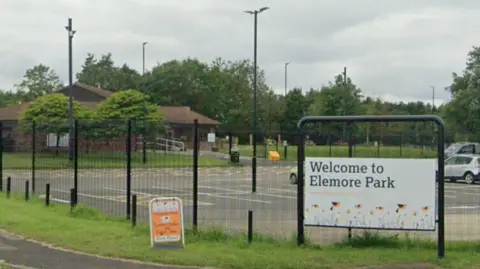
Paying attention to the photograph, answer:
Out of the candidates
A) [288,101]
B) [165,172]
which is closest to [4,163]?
[165,172]

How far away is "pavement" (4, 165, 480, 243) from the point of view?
13531 millimetres

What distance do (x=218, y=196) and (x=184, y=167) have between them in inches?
296

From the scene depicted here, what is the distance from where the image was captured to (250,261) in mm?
9406

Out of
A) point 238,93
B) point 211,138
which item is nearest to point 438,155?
point 211,138

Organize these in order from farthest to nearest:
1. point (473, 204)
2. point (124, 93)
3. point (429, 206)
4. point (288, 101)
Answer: point (288, 101), point (124, 93), point (473, 204), point (429, 206)

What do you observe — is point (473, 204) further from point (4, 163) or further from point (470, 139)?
point (4, 163)

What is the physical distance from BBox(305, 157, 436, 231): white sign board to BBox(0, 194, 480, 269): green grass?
0.48 meters

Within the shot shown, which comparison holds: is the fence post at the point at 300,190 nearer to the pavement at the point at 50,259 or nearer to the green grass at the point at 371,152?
the green grass at the point at 371,152

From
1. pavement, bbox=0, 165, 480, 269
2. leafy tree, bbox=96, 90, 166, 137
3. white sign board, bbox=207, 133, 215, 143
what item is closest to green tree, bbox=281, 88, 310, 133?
leafy tree, bbox=96, 90, 166, 137

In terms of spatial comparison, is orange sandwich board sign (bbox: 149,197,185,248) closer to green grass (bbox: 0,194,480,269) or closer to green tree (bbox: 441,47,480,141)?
green grass (bbox: 0,194,480,269)

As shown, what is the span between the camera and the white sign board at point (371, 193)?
10.2 m

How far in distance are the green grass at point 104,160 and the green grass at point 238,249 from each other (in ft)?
4.70

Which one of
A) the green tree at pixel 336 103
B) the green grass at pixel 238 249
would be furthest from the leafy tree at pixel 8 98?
the green grass at pixel 238 249

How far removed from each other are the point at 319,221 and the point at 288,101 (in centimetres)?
7687
